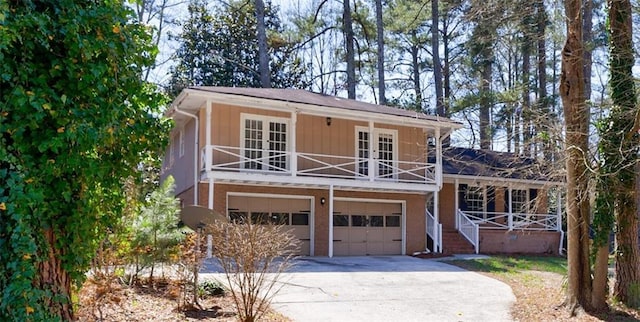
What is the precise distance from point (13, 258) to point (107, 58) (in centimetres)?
194

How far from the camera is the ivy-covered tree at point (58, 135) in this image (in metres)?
4.44

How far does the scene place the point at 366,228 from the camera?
61.8 ft

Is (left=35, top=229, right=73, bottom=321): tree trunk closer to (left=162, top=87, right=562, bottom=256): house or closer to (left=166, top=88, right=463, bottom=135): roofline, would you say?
(left=162, top=87, right=562, bottom=256): house

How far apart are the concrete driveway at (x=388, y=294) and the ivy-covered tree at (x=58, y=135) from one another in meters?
4.23

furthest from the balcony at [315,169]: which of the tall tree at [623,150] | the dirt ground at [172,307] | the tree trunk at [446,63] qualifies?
the tree trunk at [446,63]

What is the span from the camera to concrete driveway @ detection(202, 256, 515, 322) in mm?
9039

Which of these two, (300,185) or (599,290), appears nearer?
(599,290)

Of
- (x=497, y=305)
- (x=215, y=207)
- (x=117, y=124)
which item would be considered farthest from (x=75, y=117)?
(x=215, y=207)

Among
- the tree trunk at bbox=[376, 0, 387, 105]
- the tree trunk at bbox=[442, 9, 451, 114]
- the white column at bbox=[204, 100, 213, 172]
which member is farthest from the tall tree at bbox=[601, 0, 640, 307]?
→ the tree trunk at bbox=[442, 9, 451, 114]

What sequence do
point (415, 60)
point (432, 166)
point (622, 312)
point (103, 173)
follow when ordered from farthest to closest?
1. point (415, 60)
2. point (432, 166)
3. point (622, 312)
4. point (103, 173)

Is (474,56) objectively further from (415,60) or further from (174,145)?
(174,145)

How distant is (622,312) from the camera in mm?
9703

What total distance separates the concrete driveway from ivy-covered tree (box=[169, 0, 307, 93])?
654 inches

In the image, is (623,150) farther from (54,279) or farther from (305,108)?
(305,108)
